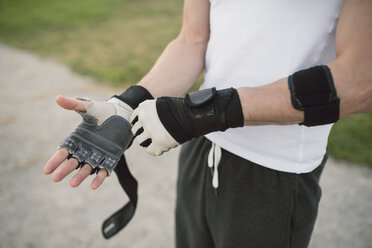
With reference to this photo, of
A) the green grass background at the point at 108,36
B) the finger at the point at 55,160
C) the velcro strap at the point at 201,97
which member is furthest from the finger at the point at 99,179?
the green grass background at the point at 108,36

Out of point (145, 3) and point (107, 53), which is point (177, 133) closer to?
point (107, 53)

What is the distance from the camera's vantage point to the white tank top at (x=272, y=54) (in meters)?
1.01

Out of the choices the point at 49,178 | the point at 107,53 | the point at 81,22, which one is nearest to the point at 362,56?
the point at 49,178

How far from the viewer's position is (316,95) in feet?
2.96

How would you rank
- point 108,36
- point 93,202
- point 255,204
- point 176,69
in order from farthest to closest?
point 108,36 < point 93,202 < point 176,69 < point 255,204

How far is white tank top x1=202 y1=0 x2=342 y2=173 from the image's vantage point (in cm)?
101

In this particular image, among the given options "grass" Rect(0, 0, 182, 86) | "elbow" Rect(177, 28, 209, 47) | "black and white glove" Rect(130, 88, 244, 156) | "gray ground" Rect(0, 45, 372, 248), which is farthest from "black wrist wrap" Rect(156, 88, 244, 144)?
"grass" Rect(0, 0, 182, 86)

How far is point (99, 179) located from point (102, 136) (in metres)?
0.18

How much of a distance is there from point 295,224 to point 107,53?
237 inches

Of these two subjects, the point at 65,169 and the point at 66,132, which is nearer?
the point at 65,169

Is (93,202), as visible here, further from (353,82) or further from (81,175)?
(353,82)

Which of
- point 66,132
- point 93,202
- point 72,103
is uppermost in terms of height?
point 72,103

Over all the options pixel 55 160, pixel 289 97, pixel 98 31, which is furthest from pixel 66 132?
pixel 98 31

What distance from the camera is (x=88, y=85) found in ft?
16.5
